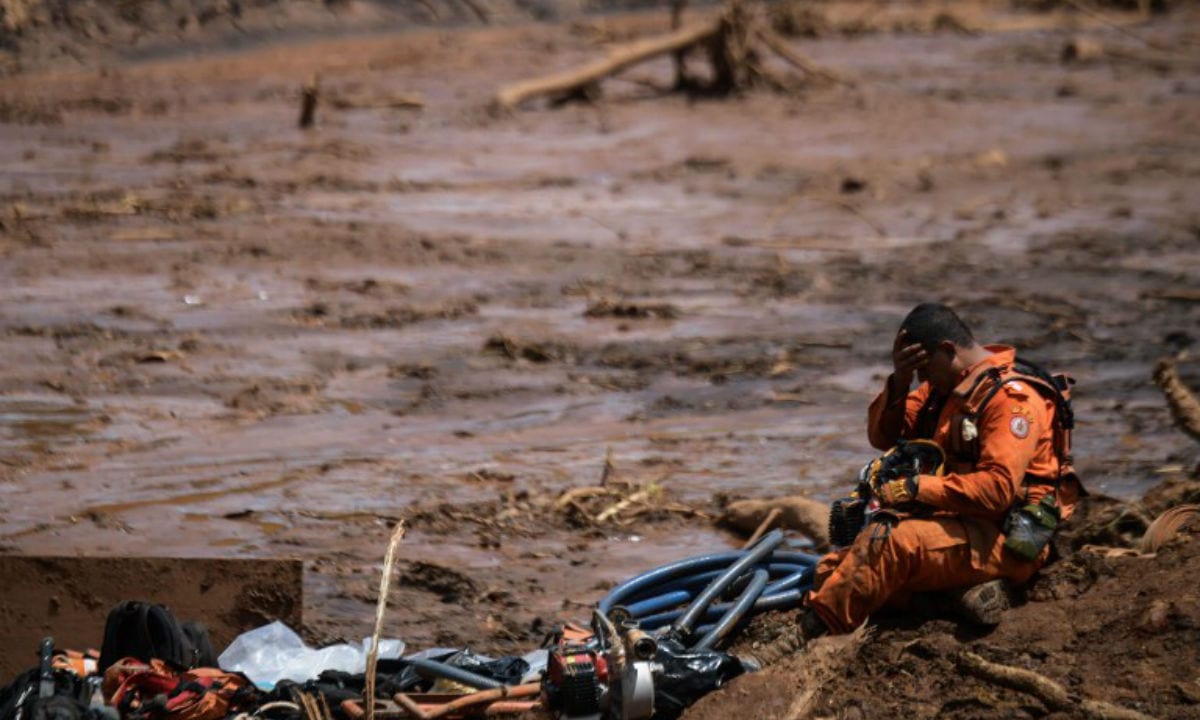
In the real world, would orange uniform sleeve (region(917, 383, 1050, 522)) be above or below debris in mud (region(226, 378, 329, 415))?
above

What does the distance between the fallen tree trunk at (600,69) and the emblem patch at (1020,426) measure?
42.7 feet

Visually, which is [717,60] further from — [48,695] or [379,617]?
[379,617]

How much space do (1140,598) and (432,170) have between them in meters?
11.0

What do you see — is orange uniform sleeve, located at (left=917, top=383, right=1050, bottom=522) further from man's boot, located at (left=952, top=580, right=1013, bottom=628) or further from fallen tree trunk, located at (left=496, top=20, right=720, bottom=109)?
fallen tree trunk, located at (left=496, top=20, right=720, bottom=109)

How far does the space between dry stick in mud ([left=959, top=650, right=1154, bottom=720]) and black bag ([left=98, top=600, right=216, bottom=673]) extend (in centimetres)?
253

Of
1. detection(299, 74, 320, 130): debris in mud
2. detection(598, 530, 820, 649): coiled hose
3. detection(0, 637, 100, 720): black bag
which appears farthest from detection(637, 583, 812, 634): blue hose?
detection(299, 74, 320, 130): debris in mud

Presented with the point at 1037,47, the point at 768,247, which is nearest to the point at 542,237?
the point at 768,247

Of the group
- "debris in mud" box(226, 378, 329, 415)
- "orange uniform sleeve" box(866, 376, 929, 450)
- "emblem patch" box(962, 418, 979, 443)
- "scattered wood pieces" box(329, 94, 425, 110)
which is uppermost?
"emblem patch" box(962, 418, 979, 443)

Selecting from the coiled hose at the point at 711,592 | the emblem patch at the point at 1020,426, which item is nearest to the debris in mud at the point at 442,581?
the coiled hose at the point at 711,592

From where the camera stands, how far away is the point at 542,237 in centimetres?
1376

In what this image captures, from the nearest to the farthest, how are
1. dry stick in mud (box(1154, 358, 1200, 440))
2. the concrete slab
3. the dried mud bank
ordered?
the dried mud bank → the concrete slab → dry stick in mud (box(1154, 358, 1200, 440))

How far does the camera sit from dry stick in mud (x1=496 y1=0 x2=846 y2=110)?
18469mm

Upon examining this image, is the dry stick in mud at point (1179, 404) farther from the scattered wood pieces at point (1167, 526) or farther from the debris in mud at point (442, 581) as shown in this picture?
the debris in mud at point (442, 581)

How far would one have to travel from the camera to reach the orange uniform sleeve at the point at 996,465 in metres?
5.50
